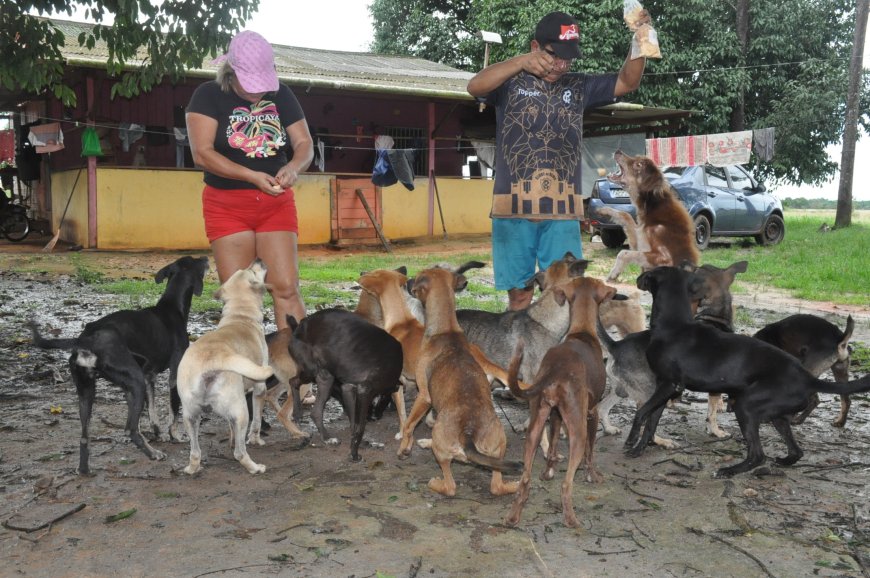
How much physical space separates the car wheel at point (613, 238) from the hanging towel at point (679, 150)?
11.8ft

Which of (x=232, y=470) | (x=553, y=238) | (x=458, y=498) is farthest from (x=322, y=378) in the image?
(x=553, y=238)

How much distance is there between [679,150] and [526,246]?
Result: 18953 mm

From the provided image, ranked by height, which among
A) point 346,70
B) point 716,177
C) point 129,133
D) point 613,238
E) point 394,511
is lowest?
point 394,511

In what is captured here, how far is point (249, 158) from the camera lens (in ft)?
18.6

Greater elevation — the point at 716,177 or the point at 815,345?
the point at 716,177

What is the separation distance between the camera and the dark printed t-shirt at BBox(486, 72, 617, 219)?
607 centimetres

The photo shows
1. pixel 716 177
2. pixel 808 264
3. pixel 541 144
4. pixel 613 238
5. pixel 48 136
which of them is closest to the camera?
pixel 541 144

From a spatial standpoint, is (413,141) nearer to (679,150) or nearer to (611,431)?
(679,150)

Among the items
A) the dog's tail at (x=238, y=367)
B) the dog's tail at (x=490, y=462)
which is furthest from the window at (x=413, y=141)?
the dog's tail at (x=490, y=462)

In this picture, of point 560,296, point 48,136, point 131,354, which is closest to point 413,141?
point 48,136

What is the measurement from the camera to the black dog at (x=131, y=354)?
4.77 m

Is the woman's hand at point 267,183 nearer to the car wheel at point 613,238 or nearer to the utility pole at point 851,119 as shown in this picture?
the car wheel at point 613,238

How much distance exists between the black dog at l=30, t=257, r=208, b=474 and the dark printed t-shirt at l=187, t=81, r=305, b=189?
101cm

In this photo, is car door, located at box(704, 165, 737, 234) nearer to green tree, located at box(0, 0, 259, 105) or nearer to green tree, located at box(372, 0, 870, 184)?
green tree, located at box(372, 0, 870, 184)
